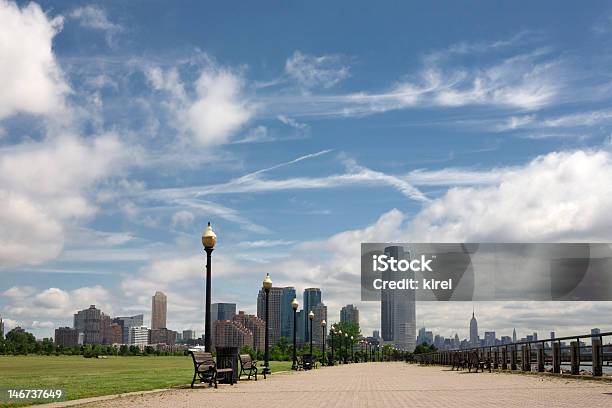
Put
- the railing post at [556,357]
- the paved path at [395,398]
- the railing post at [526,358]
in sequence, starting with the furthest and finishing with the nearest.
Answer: the railing post at [526,358] → the railing post at [556,357] → the paved path at [395,398]

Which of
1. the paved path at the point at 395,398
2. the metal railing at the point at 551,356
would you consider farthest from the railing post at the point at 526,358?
the paved path at the point at 395,398

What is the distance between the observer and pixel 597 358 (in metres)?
21.4

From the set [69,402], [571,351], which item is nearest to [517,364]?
[571,351]

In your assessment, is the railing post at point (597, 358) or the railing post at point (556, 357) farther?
the railing post at point (556, 357)

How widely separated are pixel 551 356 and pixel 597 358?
5.29 m

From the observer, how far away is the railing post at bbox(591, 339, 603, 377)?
21.3 meters

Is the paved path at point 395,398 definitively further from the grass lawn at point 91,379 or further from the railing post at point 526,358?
the railing post at point 526,358

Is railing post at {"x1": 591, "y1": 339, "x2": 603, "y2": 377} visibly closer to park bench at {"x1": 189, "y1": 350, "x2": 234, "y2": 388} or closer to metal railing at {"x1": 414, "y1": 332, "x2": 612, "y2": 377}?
metal railing at {"x1": 414, "y1": 332, "x2": 612, "y2": 377}

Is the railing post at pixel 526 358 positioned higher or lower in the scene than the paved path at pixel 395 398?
higher

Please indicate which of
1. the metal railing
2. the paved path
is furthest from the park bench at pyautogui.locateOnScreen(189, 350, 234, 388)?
the metal railing

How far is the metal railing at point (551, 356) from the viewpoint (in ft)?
70.0

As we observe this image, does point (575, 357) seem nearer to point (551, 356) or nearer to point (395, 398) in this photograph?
point (551, 356)

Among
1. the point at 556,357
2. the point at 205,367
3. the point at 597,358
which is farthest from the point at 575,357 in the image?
the point at 205,367

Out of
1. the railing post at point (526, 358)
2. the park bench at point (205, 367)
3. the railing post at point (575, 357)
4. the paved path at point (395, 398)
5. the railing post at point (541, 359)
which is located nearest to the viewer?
the paved path at point (395, 398)
